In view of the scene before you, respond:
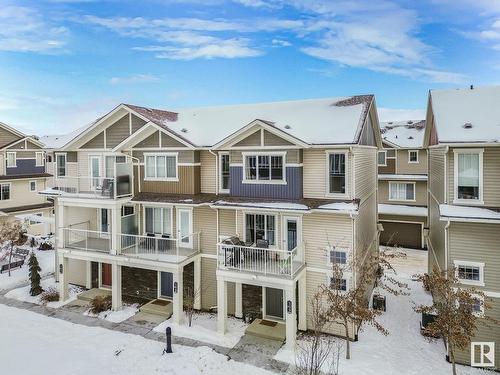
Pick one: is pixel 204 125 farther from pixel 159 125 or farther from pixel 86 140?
pixel 86 140

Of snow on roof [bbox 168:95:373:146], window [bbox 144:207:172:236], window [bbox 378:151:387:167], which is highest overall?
snow on roof [bbox 168:95:373:146]

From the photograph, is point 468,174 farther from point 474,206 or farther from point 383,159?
point 383,159

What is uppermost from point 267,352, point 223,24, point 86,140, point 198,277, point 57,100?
point 223,24

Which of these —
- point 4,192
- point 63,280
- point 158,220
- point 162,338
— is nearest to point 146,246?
point 158,220

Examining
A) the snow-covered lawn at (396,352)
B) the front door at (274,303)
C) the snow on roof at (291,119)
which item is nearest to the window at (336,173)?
the snow on roof at (291,119)

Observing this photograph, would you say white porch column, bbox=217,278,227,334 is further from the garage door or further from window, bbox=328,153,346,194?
the garage door

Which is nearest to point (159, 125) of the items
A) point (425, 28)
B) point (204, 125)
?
point (204, 125)

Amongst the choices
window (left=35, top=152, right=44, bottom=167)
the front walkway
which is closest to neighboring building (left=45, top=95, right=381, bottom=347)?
the front walkway
